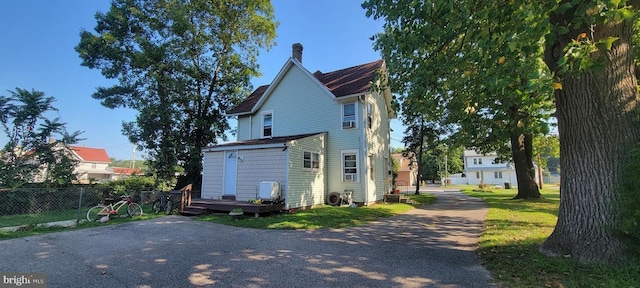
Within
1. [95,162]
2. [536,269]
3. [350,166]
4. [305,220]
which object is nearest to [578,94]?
[536,269]

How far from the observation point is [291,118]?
17062 mm

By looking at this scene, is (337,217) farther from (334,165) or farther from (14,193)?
(14,193)

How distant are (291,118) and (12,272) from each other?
517 inches

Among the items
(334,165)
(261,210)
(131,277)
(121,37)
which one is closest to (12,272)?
(131,277)

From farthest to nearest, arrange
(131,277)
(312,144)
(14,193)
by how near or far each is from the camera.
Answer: (312,144)
(14,193)
(131,277)

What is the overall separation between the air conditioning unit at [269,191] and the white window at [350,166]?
4.38 metres

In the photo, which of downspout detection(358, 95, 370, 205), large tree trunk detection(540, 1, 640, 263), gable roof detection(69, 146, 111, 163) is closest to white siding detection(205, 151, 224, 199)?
downspout detection(358, 95, 370, 205)

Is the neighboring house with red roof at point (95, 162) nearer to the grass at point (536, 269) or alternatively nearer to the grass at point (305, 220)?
the grass at point (305, 220)

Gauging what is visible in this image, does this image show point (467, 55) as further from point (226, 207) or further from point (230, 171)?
point (230, 171)

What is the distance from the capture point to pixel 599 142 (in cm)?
479

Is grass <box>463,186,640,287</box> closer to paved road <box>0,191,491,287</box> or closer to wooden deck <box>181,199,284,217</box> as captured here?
paved road <box>0,191,491,287</box>

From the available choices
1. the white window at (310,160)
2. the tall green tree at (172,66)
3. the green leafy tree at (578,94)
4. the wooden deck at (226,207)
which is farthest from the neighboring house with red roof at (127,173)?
the green leafy tree at (578,94)

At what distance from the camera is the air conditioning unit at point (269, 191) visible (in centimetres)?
1189

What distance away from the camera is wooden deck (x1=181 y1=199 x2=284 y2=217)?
11.2 meters
